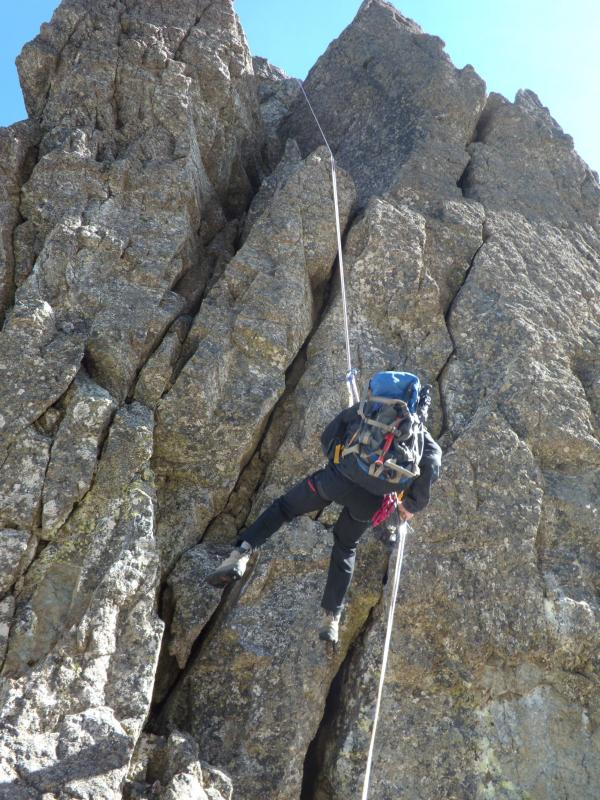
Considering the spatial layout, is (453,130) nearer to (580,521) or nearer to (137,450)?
(580,521)

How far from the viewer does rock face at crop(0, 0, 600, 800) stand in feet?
25.8

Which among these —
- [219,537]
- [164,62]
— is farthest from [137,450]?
[164,62]

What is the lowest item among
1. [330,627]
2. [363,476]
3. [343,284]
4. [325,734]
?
[325,734]

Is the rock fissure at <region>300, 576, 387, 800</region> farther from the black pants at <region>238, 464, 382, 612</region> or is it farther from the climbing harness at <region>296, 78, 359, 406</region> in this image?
the climbing harness at <region>296, 78, 359, 406</region>

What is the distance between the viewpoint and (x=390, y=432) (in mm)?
7344

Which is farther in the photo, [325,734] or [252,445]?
[252,445]

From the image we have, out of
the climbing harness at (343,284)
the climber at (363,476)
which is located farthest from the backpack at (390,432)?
the climbing harness at (343,284)

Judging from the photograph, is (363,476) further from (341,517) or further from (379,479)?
(341,517)

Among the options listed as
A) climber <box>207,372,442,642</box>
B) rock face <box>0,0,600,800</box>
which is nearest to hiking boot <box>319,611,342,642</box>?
climber <box>207,372,442,642</box>

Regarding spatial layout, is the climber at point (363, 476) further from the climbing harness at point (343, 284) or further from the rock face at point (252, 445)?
the rock face at point (252, 445)

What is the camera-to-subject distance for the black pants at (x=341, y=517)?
7.93 metres

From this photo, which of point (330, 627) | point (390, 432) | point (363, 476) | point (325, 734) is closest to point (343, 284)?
point (390, 432)

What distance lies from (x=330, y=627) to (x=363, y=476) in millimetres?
2049

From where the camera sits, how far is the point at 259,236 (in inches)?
474
